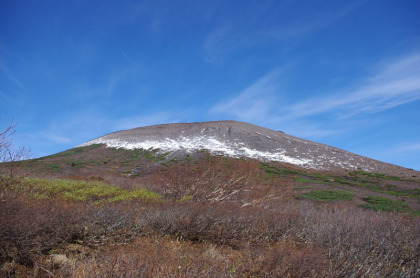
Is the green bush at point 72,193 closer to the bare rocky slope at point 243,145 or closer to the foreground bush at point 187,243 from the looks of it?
the foreground bush at point 187,243

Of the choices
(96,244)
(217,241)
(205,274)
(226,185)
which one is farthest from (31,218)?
(226,185)

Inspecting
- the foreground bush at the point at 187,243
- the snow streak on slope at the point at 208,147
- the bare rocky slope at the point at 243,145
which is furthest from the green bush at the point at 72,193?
the snow streak on slope at the point at 208,147

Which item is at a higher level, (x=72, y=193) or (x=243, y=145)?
(x=243, y=145)

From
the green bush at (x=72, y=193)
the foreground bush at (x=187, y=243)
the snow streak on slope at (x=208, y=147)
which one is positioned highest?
the snow streak on slope at (x=208, y=147)

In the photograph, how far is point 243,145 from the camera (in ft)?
148

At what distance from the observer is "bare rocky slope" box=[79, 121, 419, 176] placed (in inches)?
1587

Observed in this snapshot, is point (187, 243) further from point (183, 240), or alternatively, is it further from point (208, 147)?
point (208, 147)

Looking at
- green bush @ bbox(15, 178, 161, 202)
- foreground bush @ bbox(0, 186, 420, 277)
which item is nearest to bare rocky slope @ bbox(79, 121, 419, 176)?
green bush @ bbox(15, 178, 161, 202)

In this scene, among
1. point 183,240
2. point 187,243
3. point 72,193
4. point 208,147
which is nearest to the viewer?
point 187,243

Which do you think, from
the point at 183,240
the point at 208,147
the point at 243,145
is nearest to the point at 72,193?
the point at 183,240

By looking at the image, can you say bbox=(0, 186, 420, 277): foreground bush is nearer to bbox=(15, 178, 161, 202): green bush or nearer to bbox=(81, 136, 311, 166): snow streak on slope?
bbox=(15, 178, 161, 202): green bush

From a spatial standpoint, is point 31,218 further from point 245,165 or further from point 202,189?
point 245,165

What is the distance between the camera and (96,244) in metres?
6.02

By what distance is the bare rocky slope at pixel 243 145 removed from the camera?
132 feet
